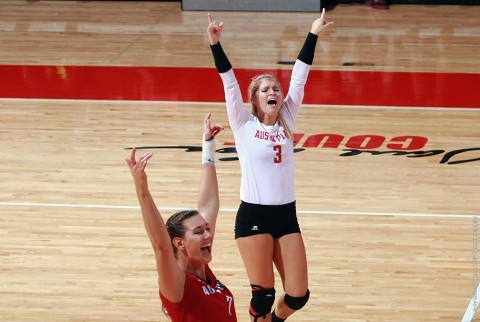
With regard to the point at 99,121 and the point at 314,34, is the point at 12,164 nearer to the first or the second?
the point at 99,121

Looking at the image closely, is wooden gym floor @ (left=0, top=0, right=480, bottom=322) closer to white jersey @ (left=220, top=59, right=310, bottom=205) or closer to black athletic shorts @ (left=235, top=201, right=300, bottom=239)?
black athletic shorts @ (left=235, top=201, right=300, bottom=239)

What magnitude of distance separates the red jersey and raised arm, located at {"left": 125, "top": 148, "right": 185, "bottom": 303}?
0.05m

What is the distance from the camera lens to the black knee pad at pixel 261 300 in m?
6.11

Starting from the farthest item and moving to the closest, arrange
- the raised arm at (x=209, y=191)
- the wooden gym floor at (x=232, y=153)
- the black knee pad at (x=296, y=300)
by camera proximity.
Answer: the wooden gym floor at (x=232, y=153) < the black knee pad at (x=296, y=300) < the raised arm at (x=209, y=191)

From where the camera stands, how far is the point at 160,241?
397 centimetres

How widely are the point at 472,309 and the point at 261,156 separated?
1866 millimetres

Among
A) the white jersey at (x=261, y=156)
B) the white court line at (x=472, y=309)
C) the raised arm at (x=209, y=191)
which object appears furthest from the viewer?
the white court line at (x=472, y=309)

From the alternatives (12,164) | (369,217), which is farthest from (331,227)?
(12,164)

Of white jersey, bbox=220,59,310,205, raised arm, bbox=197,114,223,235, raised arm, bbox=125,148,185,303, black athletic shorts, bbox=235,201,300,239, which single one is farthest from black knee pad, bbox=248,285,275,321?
raised arm, bbox=125,148,185,303

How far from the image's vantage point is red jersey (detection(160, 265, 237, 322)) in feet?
13.4

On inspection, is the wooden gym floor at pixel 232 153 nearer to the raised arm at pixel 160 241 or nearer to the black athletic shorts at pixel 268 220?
the black athletic shorts at pixel 268 220

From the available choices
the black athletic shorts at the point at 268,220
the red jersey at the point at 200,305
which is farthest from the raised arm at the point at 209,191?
the black athletic shorts at the point at 268,220

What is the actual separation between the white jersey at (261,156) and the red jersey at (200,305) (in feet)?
5.78

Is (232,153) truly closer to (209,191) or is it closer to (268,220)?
(268,220)
